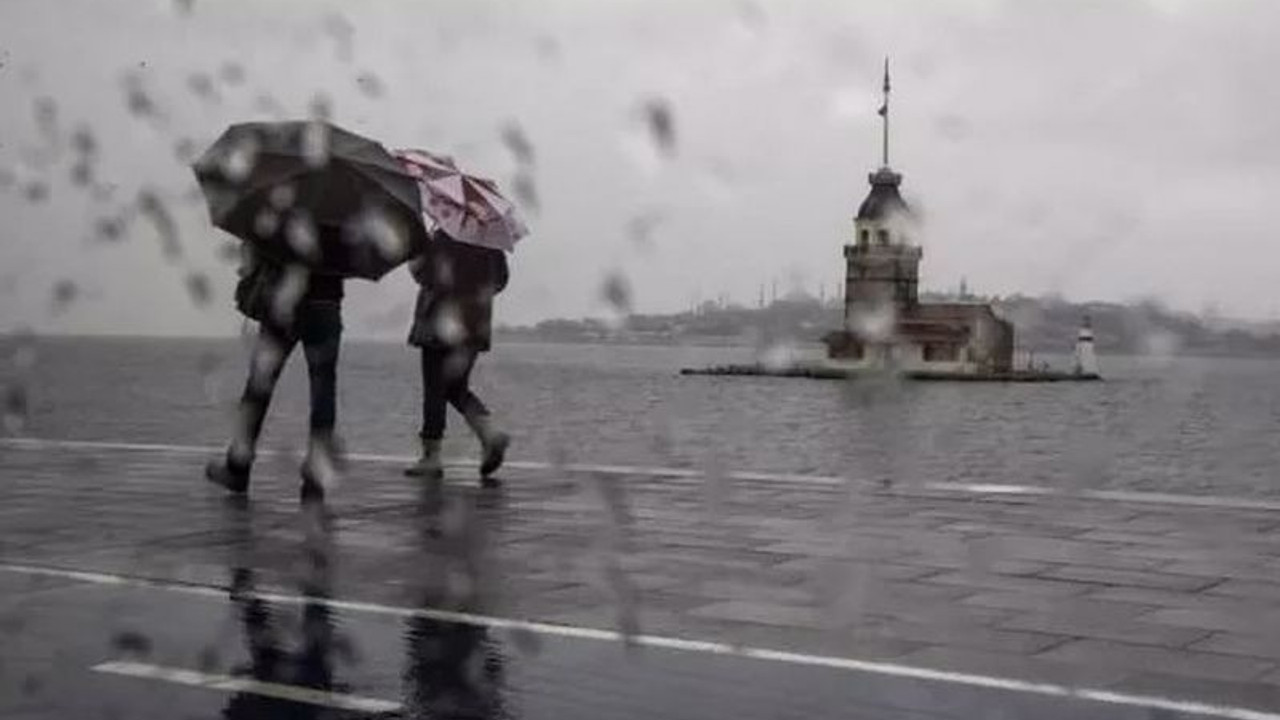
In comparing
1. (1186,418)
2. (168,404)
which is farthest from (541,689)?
(1186,418)

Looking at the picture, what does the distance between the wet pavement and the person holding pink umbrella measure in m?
1.40

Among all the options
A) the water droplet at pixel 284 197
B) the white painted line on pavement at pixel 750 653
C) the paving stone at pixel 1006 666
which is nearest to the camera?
the white painted line on pavement at pixel 750 653

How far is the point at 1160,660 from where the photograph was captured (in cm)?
633

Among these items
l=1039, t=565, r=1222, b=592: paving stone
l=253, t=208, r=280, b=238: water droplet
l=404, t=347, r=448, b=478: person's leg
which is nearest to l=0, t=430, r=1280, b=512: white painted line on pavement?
l=404, t=347, r=448, b=478: person's leg

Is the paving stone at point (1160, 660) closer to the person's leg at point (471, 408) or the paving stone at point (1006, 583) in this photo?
the paving stone at point (1006, 583)

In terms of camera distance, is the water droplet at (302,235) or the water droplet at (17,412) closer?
the water droplet at (302,235)

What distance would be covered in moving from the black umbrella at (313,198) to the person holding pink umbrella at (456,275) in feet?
2.69

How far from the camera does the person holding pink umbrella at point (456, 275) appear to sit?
40.4 ft

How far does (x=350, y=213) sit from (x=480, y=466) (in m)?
3.70

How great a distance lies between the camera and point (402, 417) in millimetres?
62375

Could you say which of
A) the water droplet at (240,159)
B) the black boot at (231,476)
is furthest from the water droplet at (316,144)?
the black boot at (231,476)

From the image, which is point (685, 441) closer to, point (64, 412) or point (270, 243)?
point (64, 412)

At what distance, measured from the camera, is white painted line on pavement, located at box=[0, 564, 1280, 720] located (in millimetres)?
5629

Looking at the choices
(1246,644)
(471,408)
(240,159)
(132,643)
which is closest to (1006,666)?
(1246,644)
